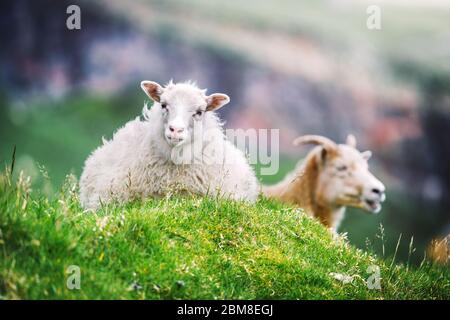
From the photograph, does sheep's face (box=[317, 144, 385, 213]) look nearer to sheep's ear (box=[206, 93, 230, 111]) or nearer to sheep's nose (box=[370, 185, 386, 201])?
sheep's nose (box=[370, 185, 386, 201])

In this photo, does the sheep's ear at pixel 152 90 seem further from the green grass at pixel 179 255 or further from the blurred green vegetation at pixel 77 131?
the blurred green vegetation at pixel 77 131

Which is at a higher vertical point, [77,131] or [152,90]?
[152,90]

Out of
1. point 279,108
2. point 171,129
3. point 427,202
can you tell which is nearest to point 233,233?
point 171,129

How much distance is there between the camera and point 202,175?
28.5 feet

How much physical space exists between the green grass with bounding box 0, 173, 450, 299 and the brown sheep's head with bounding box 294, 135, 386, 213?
3717mm

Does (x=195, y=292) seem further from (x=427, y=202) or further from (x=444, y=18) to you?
(x=427, y=202)

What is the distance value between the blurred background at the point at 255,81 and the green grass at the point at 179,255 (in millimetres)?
16067

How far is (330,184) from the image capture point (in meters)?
12.0

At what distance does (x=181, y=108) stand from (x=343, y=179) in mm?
4186

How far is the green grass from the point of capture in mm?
5672

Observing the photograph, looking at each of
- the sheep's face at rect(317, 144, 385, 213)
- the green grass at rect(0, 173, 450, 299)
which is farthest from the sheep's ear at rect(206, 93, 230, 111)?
the sheep's face at rect(317, 144, 385, 213)

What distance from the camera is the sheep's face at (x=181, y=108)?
27.5 feet

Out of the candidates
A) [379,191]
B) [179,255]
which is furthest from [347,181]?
[179,255]

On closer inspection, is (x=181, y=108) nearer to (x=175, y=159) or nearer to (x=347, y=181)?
(x=175, y=159)
